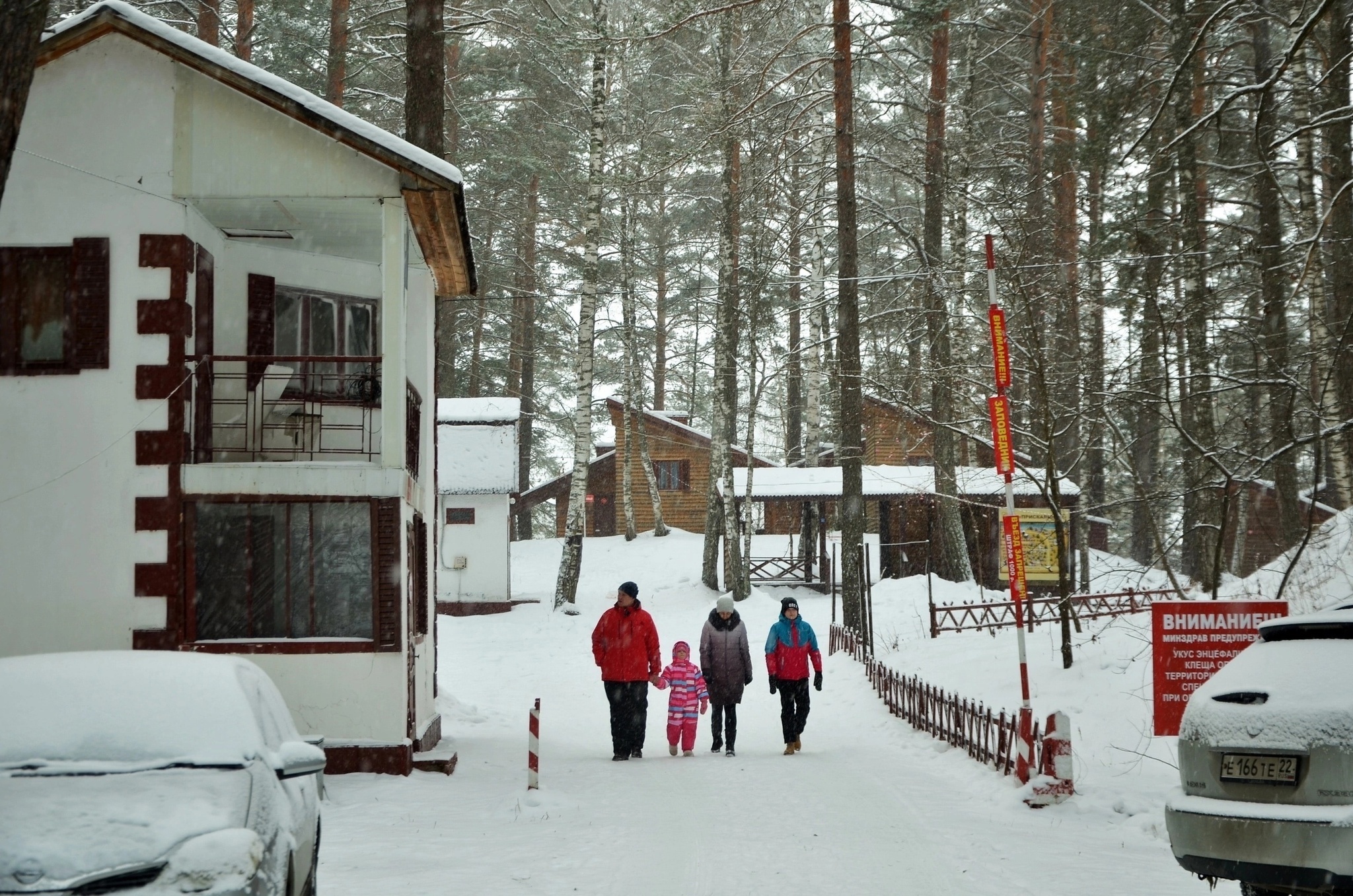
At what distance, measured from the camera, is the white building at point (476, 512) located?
110ft

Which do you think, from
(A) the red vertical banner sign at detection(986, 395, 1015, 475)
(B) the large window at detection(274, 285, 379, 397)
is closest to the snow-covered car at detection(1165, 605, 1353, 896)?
(A) the red vertical banner sign at detection(986, 395, 1015, 475)

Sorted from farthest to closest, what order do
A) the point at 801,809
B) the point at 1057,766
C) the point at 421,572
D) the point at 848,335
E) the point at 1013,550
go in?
the point at 848,335 → the point at 421,572 → the point at 1013,550 → the point at 801,809 → the point at 1057,766

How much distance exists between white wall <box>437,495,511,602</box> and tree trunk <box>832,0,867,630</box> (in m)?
12.0

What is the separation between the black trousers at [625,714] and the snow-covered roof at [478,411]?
21.7m

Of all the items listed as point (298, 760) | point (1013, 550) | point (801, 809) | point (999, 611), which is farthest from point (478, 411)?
point (298, 760)

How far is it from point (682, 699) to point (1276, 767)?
31.8 ft

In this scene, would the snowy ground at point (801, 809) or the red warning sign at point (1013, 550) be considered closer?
the snowy ground at point (801, 809)

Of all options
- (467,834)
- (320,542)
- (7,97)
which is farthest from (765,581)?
(7,97)

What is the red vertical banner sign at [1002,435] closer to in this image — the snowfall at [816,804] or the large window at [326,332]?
the snowfall at [816,804]

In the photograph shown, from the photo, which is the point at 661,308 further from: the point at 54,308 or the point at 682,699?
the point at 54,308

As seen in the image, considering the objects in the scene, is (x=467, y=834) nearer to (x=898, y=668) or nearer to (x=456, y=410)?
(x=898, y=668)

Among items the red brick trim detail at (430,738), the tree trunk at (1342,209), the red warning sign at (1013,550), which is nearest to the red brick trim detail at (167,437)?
the red brick trim detail at (430,738)

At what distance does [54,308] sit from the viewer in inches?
502

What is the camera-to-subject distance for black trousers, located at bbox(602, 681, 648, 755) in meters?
Answer: 14.7
